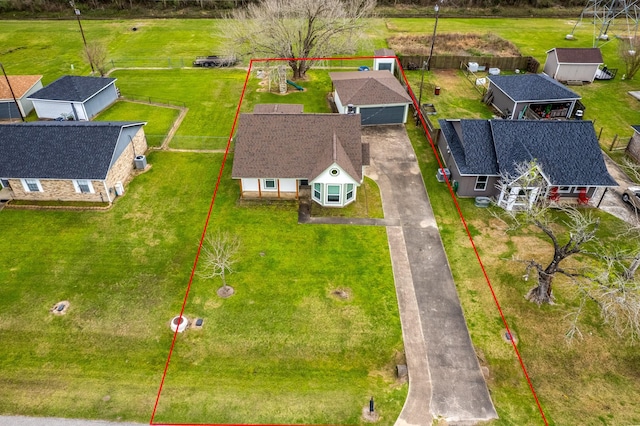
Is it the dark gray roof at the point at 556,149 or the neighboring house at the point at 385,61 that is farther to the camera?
the neighboring house at the point at 385,61

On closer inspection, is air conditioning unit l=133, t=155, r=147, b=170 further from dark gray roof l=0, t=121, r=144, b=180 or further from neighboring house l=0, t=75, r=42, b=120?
neighboring house l=0, t=75, r=42, b=120

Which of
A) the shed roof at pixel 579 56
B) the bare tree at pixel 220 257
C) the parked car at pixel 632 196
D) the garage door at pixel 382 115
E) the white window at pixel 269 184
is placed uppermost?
the shed roof at pixel 579 56

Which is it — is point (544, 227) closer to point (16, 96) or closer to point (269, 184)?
point (269, 184)

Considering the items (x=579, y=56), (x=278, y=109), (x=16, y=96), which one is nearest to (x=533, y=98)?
(x=579, y=56)

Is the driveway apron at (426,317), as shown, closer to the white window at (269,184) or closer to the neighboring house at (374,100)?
the neighboring house at (374,100)

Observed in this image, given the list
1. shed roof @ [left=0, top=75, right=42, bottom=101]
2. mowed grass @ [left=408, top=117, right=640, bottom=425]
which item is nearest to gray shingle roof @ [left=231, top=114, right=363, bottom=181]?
mowed grass @ [left=408, top=117, right=640, bottom=425]

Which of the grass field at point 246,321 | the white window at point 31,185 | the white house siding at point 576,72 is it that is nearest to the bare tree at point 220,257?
the grass field at point 246,321

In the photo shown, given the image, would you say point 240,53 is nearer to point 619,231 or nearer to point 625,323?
point 619,231
